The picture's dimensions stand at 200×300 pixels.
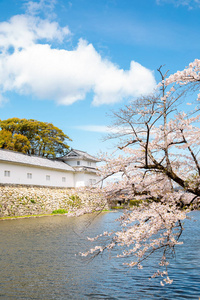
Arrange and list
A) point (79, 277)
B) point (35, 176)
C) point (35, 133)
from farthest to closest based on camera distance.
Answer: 1. point (35, 133)
2. point (35, 176)
3. point (79, 277)

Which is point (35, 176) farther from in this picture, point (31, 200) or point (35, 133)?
point (35, 133)

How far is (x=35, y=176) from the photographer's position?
31.2 m

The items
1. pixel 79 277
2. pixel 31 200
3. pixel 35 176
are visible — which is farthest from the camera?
pixel 35 176

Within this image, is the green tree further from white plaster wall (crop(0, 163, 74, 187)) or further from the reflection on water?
the reflection on water

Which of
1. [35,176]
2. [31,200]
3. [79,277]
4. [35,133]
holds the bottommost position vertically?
[79,277]

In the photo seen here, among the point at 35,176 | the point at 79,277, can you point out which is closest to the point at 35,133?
the point at 35,176

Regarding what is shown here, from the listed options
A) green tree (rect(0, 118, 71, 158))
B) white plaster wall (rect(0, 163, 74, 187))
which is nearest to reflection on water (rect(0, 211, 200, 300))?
white plaster wall (rect(0, 163, 74, 187))

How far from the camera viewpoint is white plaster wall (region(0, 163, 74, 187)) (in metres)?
27.6

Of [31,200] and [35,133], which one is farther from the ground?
[35,133]

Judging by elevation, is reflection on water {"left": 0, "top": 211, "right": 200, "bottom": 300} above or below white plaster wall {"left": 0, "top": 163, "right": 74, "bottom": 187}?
below

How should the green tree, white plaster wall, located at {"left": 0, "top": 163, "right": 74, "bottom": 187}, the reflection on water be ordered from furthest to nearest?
the green tree → white plaster wall, located at {"left": 0, "top": 163, "right": 74, "bottom": 187} → the reflection on water

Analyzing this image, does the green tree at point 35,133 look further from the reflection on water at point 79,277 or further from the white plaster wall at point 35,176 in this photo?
the reflection on water at point 79,277

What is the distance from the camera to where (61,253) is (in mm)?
10625

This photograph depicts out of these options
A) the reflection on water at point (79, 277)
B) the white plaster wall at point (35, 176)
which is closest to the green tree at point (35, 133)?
the white plaster wall at point (35, 176)
